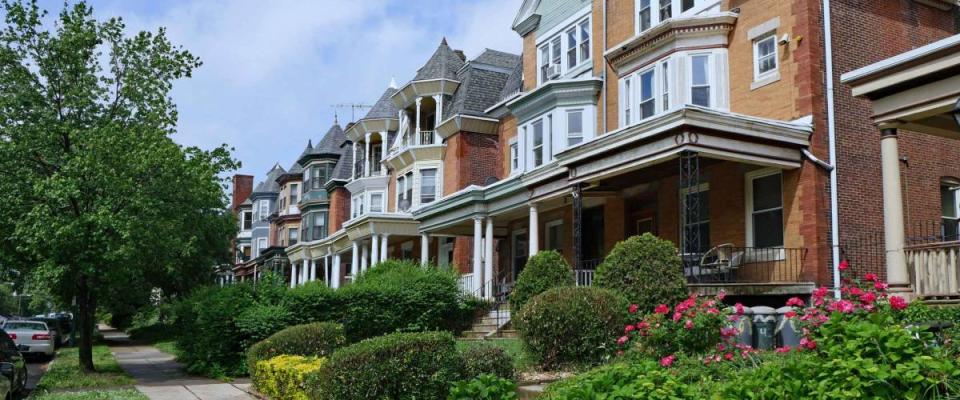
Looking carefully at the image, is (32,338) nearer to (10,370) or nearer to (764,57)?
(10,370)

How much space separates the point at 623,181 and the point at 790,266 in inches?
212

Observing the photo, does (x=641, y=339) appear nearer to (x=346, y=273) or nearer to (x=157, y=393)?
(x=157, y=393)

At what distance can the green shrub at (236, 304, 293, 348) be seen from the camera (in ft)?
65.7

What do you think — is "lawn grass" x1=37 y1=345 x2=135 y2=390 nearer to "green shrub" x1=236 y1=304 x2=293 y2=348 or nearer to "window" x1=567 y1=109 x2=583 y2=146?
"green shrub" x1=236 y1=304 x2=293 y2=348

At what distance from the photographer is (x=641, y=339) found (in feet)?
38.1

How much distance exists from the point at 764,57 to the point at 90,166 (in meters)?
15.1

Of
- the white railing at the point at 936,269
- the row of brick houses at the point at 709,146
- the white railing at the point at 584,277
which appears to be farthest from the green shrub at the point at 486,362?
the white railing at the point at 584,277

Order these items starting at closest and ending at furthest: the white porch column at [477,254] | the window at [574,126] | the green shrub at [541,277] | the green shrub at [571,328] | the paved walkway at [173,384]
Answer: the green shrub at [571,328], the paved walkway at [173,384], the green shrub at [541,277], the window at [574,126], the white porch column at [477,254]

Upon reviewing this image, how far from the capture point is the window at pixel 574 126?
81.6ft

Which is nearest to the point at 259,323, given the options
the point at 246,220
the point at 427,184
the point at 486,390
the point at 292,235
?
the point at 486,390

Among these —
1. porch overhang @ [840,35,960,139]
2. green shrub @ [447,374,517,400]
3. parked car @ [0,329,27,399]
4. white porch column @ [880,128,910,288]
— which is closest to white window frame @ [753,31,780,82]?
porch overhang @ [840,35,960,139]

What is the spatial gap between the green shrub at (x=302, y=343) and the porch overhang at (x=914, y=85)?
10.2 m

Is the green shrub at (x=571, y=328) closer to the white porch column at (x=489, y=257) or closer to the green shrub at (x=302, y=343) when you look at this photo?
the green shrub at (x=302, y=343)

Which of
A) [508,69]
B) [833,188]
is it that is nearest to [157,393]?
[833,188]
